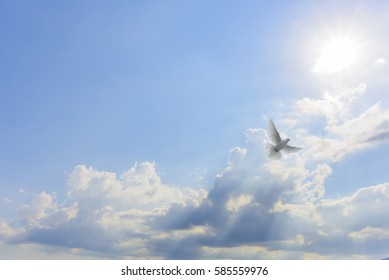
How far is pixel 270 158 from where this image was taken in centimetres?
8112

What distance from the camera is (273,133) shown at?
81625mm

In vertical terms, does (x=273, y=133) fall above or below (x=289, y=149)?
above

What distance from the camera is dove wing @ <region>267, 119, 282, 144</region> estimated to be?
81312 millimetres

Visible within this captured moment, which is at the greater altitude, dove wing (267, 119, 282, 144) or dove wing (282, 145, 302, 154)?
dove wing (267, 119, 282, 144)

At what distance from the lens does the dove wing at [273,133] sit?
267 feet

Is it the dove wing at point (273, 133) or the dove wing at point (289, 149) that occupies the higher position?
the dove wing at point (273, 133)
